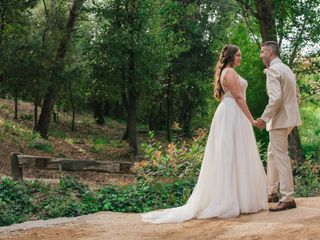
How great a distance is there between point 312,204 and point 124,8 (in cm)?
1955

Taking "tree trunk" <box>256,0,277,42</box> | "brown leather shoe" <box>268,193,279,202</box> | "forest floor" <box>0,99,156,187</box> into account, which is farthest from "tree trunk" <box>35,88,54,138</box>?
"brown leather shoe" <box>268,193,279,202</box>

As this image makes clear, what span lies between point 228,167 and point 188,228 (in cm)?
125

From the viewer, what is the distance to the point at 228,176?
27.0ft

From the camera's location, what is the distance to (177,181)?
35.1 feet

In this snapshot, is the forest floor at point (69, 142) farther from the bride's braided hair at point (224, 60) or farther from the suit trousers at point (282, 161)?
the suit trousers at point (282, 161)

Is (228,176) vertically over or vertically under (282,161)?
Result: under

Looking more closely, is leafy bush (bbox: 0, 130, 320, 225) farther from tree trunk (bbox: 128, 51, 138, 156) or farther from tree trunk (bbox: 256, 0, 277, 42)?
tree trunk (bbox: 128, 51, 138, 156)

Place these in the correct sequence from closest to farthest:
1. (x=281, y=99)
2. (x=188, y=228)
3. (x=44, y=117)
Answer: (x=188, y=228)
(x=281, y=99)
(x=44, y=117)

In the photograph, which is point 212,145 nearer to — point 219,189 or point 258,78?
point 219,189

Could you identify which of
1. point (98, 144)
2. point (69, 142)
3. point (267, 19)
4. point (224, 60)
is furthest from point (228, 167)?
point (98, 144)

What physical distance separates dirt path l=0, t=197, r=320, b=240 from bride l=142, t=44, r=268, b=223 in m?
0.22

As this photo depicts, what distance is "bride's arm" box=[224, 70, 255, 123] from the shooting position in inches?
332

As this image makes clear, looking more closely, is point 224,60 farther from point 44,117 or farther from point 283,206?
point 44,117

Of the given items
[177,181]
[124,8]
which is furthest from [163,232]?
[124,8]
